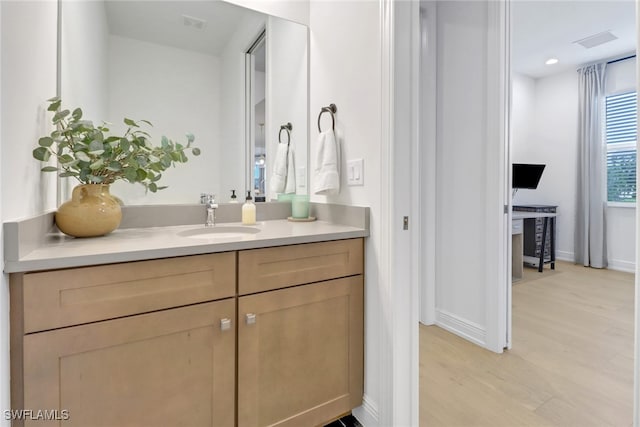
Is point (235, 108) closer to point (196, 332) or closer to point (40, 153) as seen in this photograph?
point (40, 153)

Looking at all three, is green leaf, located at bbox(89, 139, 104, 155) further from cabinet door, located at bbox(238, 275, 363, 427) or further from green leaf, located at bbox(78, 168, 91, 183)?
cabinet door, located at bbox(238, 275, 363, 427)

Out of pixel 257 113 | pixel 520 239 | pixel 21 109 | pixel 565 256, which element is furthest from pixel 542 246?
pixel 21 109

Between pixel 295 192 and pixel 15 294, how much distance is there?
1308 mm

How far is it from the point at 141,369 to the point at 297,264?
59 cm

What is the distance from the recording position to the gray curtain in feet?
13.7

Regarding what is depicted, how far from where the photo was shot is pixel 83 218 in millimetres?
1086

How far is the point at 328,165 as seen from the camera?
1.53 m

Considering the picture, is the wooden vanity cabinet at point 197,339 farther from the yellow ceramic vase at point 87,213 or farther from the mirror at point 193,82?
the mirror at point 193,82

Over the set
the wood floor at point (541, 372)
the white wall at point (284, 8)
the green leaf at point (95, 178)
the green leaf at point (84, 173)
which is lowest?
the wood floor at point (541, 372)

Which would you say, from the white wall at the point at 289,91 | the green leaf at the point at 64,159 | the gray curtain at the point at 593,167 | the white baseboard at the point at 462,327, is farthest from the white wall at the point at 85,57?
the gray curtain at the point at 593,167

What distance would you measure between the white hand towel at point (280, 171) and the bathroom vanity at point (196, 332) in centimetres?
59

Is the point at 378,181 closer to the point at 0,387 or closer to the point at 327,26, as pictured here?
the point at 327,26

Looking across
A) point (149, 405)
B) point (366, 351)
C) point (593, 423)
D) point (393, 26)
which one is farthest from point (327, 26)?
point (593, 423)

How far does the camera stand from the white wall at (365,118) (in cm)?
134
